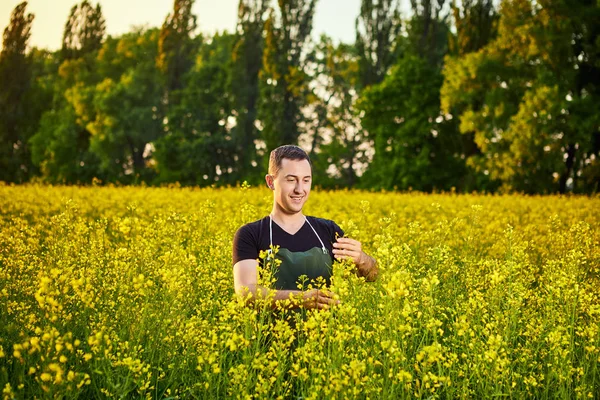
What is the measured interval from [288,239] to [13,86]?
47.0 metres

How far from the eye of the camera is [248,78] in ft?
130

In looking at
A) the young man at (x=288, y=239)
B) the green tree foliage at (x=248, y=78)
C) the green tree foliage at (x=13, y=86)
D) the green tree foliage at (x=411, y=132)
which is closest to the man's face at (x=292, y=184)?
the young man at (x=288, y=239)

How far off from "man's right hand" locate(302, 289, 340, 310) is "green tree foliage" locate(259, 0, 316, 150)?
97.8ft

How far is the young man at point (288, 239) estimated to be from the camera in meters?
4.12

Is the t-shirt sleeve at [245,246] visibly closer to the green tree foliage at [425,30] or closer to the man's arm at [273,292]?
the man's arm at [273,292]

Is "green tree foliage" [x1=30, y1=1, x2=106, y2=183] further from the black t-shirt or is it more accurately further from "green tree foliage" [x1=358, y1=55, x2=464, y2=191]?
the black t-shirt

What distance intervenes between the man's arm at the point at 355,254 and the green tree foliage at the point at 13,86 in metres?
44.6

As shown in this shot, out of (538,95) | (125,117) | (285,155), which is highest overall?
(538,95)

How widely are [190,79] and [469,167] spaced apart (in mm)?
19663

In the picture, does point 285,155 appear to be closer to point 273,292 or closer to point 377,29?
point 273,292

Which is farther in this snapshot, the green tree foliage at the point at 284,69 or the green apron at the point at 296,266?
the green tree foliage at the point at 284,69

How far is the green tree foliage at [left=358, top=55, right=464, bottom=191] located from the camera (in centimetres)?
3302

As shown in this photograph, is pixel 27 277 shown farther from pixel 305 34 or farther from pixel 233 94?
pixel 233 94

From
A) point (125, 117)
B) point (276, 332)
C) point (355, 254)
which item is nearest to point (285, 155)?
point (355, 254)
